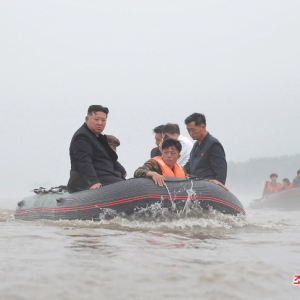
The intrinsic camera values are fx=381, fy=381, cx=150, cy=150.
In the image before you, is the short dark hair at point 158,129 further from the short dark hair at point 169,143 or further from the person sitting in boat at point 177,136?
the short dark hair at point 169,143

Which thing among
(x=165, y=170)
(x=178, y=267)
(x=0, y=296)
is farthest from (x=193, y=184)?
(x=0, y=296)

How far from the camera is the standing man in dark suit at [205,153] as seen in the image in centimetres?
521

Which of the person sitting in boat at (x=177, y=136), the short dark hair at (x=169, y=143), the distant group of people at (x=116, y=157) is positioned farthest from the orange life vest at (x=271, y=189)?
the short dark hair at (x=169, y=143)

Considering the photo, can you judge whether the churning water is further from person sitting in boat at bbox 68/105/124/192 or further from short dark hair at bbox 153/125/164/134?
short dark hair at bbox 153/125/164/134

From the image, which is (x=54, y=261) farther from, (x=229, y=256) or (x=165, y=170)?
(x=165, y=170)

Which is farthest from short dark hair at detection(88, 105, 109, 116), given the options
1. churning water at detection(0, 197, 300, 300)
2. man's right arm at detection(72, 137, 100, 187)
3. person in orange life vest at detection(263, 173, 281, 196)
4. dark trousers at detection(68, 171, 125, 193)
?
person in orange life vest at detection(263, 173, 281, 196)

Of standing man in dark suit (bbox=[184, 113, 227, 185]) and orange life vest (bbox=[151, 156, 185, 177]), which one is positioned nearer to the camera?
orange life vest (bbox=[151, 156, 185, 177])

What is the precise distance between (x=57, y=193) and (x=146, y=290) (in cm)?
404

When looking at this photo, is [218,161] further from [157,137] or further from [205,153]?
[157,137]

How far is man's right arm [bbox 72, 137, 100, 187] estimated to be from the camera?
4.94m

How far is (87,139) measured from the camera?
198 inches

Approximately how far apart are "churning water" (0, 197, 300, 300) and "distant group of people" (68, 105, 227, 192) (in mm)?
1281

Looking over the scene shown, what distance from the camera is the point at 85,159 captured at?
495 centimetres

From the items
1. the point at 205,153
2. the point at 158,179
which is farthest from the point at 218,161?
the point at 158,179
